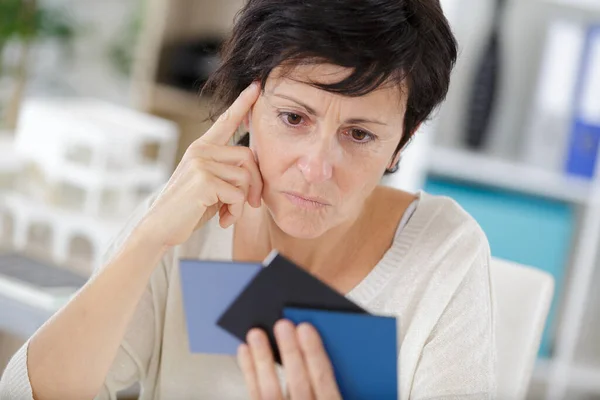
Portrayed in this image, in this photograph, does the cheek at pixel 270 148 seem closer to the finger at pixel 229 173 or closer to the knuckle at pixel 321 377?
the finger at pixel 229 173

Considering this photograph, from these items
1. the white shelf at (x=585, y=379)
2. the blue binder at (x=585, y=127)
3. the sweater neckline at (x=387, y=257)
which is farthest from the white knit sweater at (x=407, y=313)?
the white shelf at (x=585, y=379)

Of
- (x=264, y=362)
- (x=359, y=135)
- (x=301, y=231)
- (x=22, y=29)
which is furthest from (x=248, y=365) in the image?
(x=22, y=29)

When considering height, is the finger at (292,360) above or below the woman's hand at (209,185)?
below

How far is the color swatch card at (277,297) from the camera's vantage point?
37.4 inches

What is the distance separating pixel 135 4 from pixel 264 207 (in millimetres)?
3320

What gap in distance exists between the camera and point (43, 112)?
3277 millimetres

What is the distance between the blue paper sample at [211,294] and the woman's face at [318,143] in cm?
21

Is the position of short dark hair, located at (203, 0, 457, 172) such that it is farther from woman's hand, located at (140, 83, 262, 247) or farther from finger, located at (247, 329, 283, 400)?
finger, located at (247, 329, 283, 400)

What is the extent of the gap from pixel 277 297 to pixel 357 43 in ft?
1.15

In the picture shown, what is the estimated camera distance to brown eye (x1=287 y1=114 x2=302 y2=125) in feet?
3.92

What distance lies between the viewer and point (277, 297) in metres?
0.98

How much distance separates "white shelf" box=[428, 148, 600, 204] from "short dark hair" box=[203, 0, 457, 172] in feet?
5.79

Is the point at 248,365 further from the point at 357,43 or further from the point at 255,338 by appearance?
the point at 357,43

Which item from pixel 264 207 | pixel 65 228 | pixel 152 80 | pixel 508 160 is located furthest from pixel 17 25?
pixel 264 207
